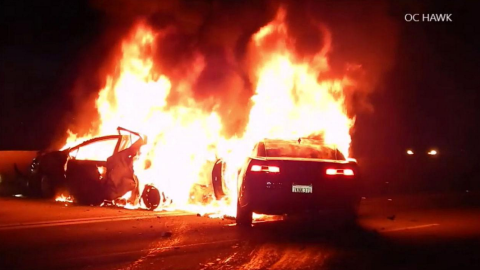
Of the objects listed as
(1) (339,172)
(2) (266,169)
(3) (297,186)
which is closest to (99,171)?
(2) (266,169)

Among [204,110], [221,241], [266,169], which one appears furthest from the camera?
[204,110]

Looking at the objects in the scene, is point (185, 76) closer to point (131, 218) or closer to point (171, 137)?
point (171, 137)

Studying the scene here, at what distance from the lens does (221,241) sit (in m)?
9.80

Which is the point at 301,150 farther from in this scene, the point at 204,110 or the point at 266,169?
the point at 204,110

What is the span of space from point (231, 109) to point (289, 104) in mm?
5376

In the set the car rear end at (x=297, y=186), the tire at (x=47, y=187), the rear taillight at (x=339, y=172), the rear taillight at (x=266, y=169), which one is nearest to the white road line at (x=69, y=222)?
the car rear end at (x=297, y=186)

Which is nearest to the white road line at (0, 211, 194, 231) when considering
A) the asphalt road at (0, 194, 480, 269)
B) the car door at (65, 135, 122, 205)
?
the asphalt road at (0, 194, 480, 269)

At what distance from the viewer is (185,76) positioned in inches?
860

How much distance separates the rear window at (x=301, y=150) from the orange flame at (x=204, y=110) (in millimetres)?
4214

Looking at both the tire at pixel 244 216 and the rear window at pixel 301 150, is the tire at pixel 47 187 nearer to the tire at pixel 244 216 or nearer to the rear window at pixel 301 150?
the tire at pixel 244 216

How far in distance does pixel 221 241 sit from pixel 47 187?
7.87 m

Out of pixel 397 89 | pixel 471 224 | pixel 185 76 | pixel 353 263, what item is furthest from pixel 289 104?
pixel 397 89

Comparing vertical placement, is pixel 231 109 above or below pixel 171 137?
above

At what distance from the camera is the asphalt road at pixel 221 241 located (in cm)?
812
